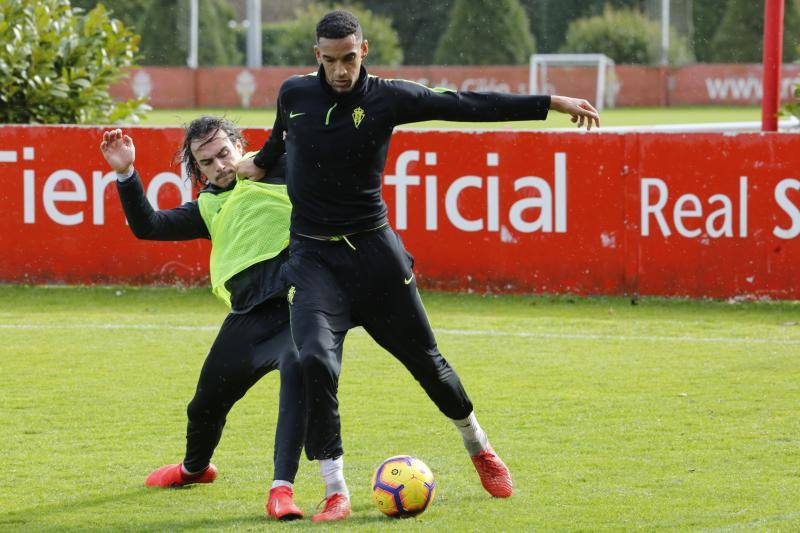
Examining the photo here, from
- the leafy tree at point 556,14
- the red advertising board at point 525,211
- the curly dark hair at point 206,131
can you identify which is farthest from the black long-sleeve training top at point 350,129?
the leafy tree at point 556,14

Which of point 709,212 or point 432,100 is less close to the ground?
point 432,100

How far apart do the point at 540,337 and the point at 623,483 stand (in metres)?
4.38

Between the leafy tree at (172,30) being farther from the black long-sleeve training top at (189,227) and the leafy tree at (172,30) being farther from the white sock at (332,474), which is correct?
the white sock at (332,474)

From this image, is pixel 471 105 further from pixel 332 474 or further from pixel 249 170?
pixel 332 474

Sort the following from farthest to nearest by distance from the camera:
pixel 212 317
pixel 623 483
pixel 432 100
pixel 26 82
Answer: pixel 26 82
pixel 212 317
pixel 623 483
pixel 432 100

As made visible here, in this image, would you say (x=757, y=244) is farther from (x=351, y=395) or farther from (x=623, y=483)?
(x=623, y=483)

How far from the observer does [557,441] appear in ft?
24.6

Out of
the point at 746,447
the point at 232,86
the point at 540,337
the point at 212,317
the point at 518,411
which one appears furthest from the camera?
the point at 232,86

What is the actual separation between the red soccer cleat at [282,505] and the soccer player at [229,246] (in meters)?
0.54

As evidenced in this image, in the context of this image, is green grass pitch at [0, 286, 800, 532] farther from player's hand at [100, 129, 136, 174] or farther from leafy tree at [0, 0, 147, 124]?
leafy tree at [0, 0, 147, 124]

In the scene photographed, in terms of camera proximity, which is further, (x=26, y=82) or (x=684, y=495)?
(x=26, y=82)

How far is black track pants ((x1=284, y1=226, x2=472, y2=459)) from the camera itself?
5793mm

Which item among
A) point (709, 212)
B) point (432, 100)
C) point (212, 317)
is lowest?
point (212, 317)

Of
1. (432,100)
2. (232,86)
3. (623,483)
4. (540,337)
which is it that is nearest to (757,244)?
Result: (540,337)
